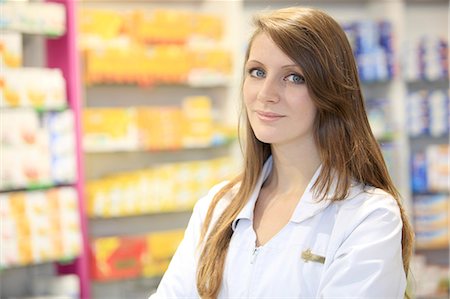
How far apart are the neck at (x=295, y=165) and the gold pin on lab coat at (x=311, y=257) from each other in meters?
0.22

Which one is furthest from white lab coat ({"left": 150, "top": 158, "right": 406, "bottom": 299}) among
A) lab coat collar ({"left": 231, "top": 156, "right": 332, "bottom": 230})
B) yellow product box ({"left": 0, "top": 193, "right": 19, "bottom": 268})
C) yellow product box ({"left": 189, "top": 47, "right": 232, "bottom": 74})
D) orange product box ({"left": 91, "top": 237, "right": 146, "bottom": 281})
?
yellow product box ({"left": 189, "top": 47, "right": 232, "bottom": 74})

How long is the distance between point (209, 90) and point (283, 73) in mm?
3119

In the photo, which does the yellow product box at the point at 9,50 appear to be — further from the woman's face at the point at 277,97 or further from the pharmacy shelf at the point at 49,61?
the woman's face at the point at 277,97

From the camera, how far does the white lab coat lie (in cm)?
168

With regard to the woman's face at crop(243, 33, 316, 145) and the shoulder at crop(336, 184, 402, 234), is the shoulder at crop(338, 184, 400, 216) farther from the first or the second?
the woman's face at crop(243, 33, 316, 145)

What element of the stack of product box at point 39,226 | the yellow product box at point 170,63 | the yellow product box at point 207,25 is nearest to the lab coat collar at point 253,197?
the stack of product box at point 39,226

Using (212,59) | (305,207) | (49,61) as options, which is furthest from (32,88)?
(305,207)

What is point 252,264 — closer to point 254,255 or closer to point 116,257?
point 254,255

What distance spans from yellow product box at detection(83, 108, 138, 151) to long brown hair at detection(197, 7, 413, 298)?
235 centimetres

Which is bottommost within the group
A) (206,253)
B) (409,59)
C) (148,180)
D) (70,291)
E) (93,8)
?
(70,291)

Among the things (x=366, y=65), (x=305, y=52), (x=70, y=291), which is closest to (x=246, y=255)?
(x=305, y=52)

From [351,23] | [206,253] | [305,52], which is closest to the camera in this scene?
[305,52]

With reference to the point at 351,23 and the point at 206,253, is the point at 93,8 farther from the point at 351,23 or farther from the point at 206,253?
the point at 206,253

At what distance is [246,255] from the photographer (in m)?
1.90
